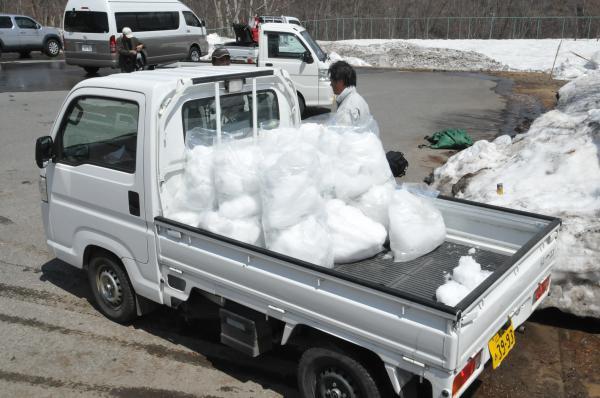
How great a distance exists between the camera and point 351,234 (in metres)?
3.83

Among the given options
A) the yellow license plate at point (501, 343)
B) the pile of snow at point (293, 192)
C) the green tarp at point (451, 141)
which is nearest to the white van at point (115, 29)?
the green tarp at point (451, 141)

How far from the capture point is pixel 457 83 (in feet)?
70.1

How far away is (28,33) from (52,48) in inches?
55.0

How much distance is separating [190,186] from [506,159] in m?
5.10

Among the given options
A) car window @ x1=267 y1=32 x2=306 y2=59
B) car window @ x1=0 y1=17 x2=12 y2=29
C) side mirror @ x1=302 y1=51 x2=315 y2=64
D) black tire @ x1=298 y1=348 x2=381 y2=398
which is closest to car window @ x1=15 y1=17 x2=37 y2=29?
car window @ x1=0 y1=17 x2=12 y2=29

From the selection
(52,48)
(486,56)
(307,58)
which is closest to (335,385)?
(307,58)

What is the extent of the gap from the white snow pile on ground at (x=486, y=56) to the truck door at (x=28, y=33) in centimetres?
1352

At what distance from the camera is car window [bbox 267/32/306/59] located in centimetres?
1330

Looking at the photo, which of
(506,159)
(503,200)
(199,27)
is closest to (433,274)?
(503,200)

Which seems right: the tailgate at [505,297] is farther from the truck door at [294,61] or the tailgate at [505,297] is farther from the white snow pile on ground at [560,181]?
the truck door at [294,61]

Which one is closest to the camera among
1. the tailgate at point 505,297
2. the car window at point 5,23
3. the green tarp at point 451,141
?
the tailgate at point 505,297

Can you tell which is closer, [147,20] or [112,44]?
[112,44]

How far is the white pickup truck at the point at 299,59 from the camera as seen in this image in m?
13.2

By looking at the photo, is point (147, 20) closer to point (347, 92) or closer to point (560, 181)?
point (347, 92)
